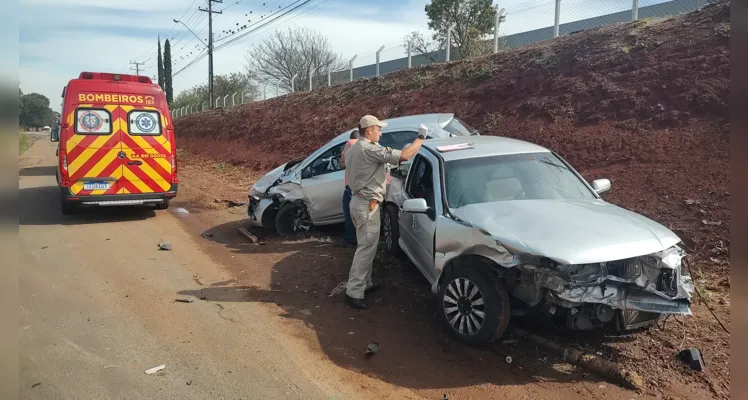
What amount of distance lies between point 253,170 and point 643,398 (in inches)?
677

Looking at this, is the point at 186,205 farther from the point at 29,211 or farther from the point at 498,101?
the point at 498,101

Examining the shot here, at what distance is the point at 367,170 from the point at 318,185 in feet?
9.75

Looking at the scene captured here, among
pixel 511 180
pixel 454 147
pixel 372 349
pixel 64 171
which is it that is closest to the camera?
pixel 372 349

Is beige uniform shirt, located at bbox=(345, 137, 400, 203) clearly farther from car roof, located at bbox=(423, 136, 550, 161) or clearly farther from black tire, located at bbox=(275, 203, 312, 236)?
black tire, located at bbox=(275, 203, 312, 236)

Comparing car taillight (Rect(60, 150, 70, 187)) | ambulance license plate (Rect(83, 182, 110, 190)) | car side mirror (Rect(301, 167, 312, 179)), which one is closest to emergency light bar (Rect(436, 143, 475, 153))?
car side mirror (Rect(301, 167, 312, 179))

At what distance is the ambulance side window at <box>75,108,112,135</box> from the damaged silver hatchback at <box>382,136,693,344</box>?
7595mm

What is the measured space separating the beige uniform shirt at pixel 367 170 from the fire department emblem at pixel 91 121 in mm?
7028

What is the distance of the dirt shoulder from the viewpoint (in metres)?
3.71

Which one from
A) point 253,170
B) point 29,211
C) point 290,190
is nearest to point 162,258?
point 290,190

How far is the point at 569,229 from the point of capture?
157 inches

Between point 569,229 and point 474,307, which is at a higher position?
point 569,229

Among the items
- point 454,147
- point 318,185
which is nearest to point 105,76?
point 318,185

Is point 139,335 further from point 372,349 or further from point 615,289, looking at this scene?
point 615,289

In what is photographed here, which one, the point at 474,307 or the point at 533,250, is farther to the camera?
the point at 474,307
